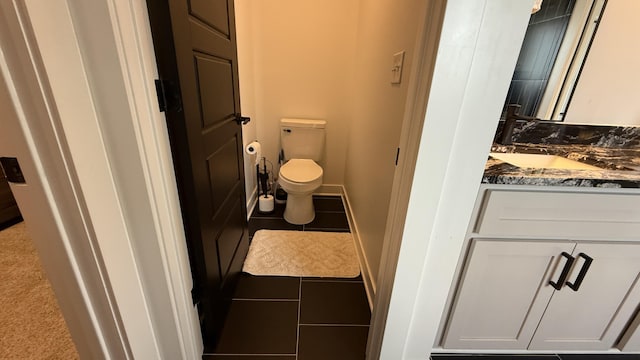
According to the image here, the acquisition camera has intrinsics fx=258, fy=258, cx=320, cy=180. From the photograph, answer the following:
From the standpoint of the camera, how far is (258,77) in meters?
2.44

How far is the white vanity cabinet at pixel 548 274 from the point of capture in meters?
0.93

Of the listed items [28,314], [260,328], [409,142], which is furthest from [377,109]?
[28,314]

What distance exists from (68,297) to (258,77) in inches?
84.9

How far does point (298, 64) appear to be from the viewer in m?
2.43

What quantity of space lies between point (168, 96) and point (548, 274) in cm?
154

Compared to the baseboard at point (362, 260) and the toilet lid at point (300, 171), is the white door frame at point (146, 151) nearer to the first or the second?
the baseboard at point (362, 260)

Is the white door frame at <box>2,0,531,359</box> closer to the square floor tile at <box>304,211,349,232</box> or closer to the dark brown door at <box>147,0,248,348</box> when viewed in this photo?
the dark brown door at <box>147,0,248,348</box>

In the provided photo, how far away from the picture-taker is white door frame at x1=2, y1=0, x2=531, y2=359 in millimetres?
577

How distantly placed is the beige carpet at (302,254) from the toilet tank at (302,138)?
0.81 meters

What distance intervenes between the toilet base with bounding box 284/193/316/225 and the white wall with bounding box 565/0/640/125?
1.76 metres

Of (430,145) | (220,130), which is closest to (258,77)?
(220,130)

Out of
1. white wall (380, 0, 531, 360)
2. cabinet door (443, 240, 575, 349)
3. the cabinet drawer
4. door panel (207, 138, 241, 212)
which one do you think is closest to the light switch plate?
white wall (380, 0, 531, 360)

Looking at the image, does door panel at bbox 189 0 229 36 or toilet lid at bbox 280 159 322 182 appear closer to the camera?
door panel at bbox 189 0 229 36

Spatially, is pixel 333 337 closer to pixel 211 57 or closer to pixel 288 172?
pixel 288 172
